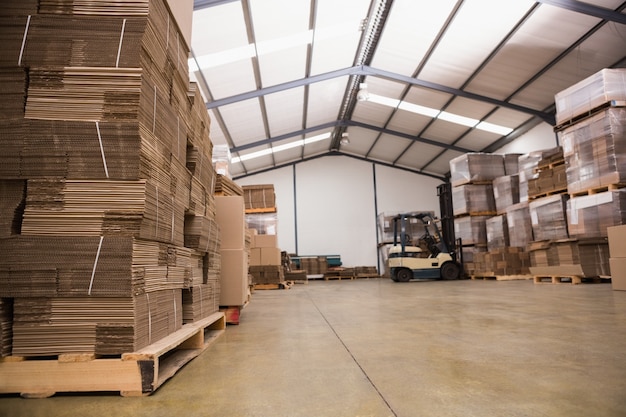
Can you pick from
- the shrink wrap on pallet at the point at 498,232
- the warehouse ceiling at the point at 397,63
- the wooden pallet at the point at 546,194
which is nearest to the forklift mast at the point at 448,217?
the shrink wrap on pallet at the point at 498,232

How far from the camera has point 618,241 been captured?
19.3 ft

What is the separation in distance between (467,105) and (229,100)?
721 centimetres

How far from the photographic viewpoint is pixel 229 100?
10.9m

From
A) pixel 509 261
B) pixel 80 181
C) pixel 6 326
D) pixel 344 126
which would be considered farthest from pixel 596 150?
pixel 344 126

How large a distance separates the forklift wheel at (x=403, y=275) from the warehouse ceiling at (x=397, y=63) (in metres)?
5.35

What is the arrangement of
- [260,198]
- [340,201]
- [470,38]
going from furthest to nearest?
[340,201] < [260,198] < [470,38]

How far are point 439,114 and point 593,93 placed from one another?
6817mm

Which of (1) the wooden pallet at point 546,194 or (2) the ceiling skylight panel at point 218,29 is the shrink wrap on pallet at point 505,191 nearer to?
(1) the wooden pallet at point 546,194

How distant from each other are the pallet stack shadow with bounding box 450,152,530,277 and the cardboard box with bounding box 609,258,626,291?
4.70m

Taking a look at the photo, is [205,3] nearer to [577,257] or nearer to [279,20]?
[279,20]

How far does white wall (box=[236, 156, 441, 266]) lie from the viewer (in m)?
18.9

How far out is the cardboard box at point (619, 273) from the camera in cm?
585

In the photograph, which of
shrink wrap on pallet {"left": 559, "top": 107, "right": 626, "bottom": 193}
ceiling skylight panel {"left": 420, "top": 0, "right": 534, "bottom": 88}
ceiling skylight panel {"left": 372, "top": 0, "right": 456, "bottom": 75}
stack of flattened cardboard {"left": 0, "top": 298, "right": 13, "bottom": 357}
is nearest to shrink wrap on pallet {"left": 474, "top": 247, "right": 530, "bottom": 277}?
shrink wrap on pallet {"left": 559, "top": 107, "right": 626, "bottom": 193}

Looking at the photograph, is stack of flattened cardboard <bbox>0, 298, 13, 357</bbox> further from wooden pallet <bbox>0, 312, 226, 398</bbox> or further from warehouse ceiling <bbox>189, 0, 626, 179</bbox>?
warehouse ceiling <bbox>189, 0, 626, 179</bbox>
